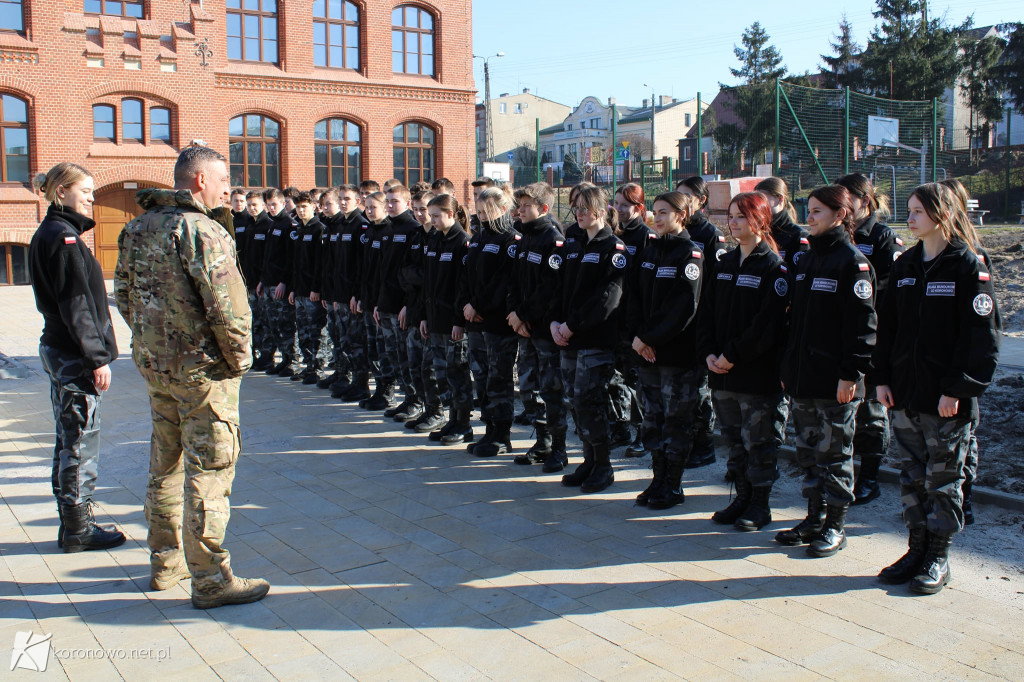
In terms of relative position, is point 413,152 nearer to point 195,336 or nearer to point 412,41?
point 412,41

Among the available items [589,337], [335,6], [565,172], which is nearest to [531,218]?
[589,337]

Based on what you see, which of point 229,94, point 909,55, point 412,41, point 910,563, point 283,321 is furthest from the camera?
point 909,55

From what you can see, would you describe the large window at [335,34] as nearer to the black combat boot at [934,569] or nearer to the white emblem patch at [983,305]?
the white emblem patch at [983,305]

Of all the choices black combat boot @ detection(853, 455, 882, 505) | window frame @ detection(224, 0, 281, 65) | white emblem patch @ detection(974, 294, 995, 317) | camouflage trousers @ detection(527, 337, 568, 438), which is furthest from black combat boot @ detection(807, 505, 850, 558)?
window frame @ detection(224, 0, 281, 65)

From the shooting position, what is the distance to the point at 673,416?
6.06 meters

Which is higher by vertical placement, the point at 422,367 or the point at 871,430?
the point at 422,367

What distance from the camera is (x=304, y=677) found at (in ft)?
12.3

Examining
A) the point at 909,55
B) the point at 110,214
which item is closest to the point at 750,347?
the point at 110,214

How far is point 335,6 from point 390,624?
99.2 ft

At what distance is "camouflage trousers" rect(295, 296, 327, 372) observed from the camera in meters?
10.7

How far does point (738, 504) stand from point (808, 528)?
54cm

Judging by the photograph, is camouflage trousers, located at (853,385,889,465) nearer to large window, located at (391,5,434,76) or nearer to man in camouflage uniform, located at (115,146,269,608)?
man in camouflage uniform, located at (115,146,269,608)

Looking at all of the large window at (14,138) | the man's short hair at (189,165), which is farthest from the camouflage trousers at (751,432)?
the large window at (14,138)
